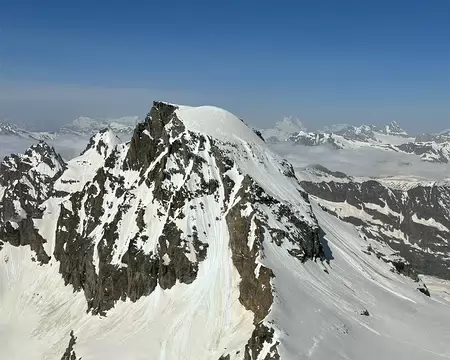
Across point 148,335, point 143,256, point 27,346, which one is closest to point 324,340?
point 148,335

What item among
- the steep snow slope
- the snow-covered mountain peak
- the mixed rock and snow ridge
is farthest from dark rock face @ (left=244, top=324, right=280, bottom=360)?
the snow-covered mountain peak

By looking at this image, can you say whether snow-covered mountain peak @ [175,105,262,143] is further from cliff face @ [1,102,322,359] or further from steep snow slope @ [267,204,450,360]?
steep snow slope @ [267,204,450,360]

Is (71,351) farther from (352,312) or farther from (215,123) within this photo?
(215,123)

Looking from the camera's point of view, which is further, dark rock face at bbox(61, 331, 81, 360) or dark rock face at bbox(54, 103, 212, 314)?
dark rock face at bbox(54, 103, 212, 314)

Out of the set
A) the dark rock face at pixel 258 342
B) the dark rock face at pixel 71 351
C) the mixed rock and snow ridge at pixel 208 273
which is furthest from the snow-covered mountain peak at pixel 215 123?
the dark rock face at pixel 258 342

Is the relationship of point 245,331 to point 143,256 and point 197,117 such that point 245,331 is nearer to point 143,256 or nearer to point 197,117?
point 143,256

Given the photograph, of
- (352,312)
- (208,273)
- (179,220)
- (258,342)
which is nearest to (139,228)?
(179,220)

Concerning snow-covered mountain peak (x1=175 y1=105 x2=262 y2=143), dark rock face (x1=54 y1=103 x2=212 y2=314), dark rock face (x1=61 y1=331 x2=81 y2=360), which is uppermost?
snow-covered mountain peak (x1=175 y1=105 x2=262 y2=143)

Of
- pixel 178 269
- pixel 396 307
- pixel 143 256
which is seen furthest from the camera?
pixel 143 256
